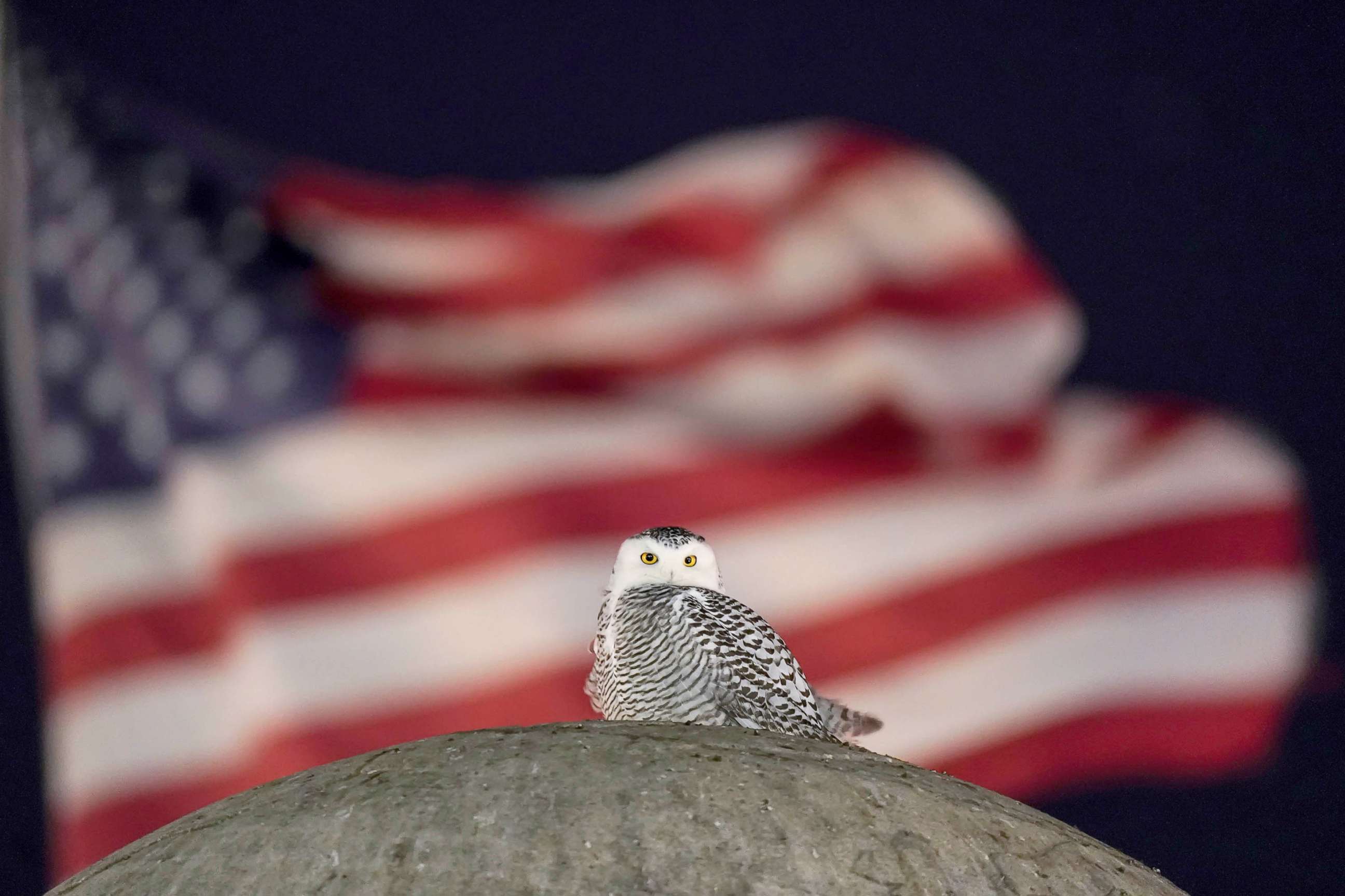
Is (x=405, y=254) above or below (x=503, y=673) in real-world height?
above

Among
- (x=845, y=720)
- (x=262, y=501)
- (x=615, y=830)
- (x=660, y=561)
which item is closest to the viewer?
(x=615, y=830)

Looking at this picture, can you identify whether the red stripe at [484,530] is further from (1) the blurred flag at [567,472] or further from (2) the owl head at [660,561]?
(2) the owl head at [660,561]

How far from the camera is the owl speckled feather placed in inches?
155

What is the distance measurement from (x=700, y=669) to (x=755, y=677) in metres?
0.15

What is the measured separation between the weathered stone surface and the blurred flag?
15.9 feet

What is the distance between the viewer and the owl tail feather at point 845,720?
417cm

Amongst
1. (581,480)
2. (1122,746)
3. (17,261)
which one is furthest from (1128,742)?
(17,261)

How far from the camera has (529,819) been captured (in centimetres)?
253

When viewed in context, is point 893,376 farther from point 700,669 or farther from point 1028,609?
point 700,669

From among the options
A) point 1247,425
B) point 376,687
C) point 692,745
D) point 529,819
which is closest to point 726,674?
point 692,745

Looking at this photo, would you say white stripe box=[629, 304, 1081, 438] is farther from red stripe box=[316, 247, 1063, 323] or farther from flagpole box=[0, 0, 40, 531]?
flagpole box=[0, 0, 40, 531]

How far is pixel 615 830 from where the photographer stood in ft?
8.23

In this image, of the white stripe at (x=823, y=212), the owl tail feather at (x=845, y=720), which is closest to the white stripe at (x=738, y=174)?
the white stripe at (x=823, y=212)

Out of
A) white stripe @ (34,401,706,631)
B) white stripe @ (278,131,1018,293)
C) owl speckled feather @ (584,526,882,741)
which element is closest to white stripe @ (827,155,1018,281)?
white stripe @ (278,131,1018,293)
